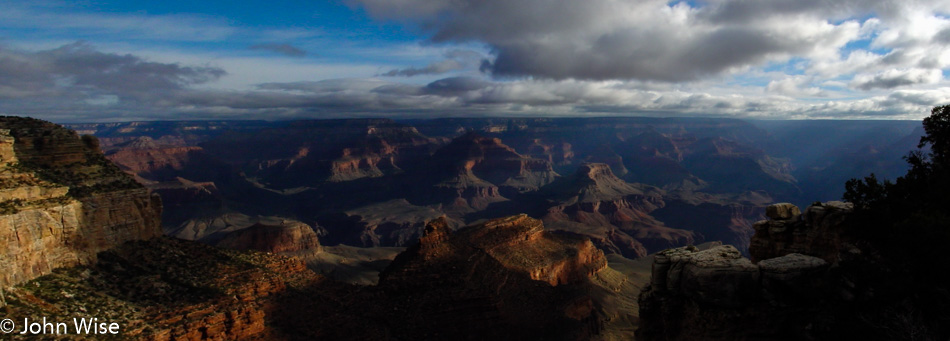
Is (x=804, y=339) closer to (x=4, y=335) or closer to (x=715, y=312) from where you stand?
(x=715, y=312)

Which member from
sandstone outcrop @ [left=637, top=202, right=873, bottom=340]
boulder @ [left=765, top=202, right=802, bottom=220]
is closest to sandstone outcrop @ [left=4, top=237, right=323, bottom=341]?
sandstone outcrop @ [left=637, top=202, right=873, bottom=340]

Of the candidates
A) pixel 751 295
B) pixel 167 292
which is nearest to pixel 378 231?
pixel 167 292

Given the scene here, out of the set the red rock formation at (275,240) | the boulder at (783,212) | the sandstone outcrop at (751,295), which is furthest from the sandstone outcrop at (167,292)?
the red rock formation at (275,240)

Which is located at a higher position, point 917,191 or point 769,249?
point 917,191

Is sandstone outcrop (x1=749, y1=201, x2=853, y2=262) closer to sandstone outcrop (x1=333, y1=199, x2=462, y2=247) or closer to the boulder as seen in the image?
the boulder

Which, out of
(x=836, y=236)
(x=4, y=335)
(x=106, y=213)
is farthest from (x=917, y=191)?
(x=106, y=213)

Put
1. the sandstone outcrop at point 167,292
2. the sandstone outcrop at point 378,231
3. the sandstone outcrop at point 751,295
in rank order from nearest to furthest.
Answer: the sandstone outcrop at point 751,295 < the sandstone outcrop at point 167,292 < the sandstone outcrop at point 378,231

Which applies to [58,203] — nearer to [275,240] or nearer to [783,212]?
[783,212]

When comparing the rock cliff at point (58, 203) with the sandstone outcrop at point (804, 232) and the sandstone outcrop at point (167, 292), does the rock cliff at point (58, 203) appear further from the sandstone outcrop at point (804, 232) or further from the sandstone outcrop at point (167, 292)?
the sandstone outcrop at point (804, 232)
